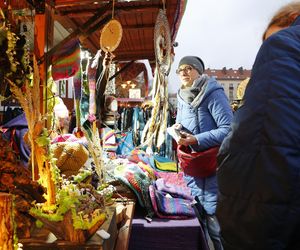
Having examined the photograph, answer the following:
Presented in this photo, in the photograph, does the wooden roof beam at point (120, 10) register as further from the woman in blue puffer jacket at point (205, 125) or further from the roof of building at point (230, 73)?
the roof of building at point (230, 73)

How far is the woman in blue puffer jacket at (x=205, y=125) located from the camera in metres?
2.23

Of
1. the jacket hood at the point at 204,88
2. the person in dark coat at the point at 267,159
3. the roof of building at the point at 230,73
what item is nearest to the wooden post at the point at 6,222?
the person in dark coat at the point at 267,159

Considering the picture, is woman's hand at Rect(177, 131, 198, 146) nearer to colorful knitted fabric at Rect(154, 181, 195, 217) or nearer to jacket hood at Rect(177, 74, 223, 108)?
jacket hood at Rect(177, 74, 223, 108)

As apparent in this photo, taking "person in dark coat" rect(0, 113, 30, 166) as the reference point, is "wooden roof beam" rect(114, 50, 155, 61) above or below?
above

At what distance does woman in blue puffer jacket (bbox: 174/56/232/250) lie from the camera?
2230 mm

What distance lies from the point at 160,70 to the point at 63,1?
101 cm

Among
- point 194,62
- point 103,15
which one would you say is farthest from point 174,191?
point 103,15

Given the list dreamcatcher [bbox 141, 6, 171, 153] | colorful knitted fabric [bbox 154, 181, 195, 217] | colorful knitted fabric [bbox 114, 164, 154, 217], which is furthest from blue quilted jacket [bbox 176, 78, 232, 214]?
colorful knitted fabric [bbox 114, 164, 154, 217]

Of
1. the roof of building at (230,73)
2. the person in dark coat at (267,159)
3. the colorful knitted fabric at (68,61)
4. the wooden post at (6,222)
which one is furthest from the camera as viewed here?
the roof of building at (230,73)

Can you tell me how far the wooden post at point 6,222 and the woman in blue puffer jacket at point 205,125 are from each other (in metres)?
1.47

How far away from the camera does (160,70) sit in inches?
101

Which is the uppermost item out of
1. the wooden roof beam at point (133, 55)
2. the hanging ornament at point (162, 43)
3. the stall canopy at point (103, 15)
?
the stall canopy at point (103, 15)

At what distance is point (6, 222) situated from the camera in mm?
1006

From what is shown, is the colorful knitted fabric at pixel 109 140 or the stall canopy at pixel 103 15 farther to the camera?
the colorful knitted fabric at pixel 109 140
